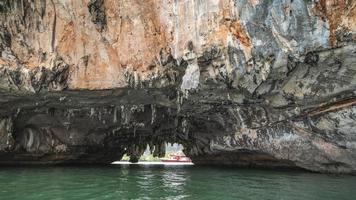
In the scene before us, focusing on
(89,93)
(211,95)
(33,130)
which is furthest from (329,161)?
(33,130)

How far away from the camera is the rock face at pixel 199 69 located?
459 inches

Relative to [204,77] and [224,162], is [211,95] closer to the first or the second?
[204,77]

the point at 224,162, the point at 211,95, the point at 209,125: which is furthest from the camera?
→ the point at 224,162

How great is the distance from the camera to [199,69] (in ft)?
43.5

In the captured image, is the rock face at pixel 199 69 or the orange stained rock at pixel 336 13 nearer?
the orange stained rock at pixel 336 13

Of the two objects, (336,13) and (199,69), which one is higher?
(336,13)

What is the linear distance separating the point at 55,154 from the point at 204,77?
38.0ft

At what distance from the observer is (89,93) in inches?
603

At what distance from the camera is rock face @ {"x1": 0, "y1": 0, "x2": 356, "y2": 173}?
11.7 m

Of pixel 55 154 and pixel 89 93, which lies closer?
pixel 89 93

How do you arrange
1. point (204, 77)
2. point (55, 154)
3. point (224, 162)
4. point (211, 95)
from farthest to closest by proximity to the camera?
1. point (224, 162)
2. point (55, 154)
3. point (211, 95)
4. point (204, 77)

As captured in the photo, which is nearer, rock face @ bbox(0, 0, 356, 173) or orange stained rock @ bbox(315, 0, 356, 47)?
orange stained rock @ bbox(315, 0, 356, 47)

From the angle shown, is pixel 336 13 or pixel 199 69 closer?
pixel 336 13

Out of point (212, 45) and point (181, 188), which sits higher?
point (212, 45)
